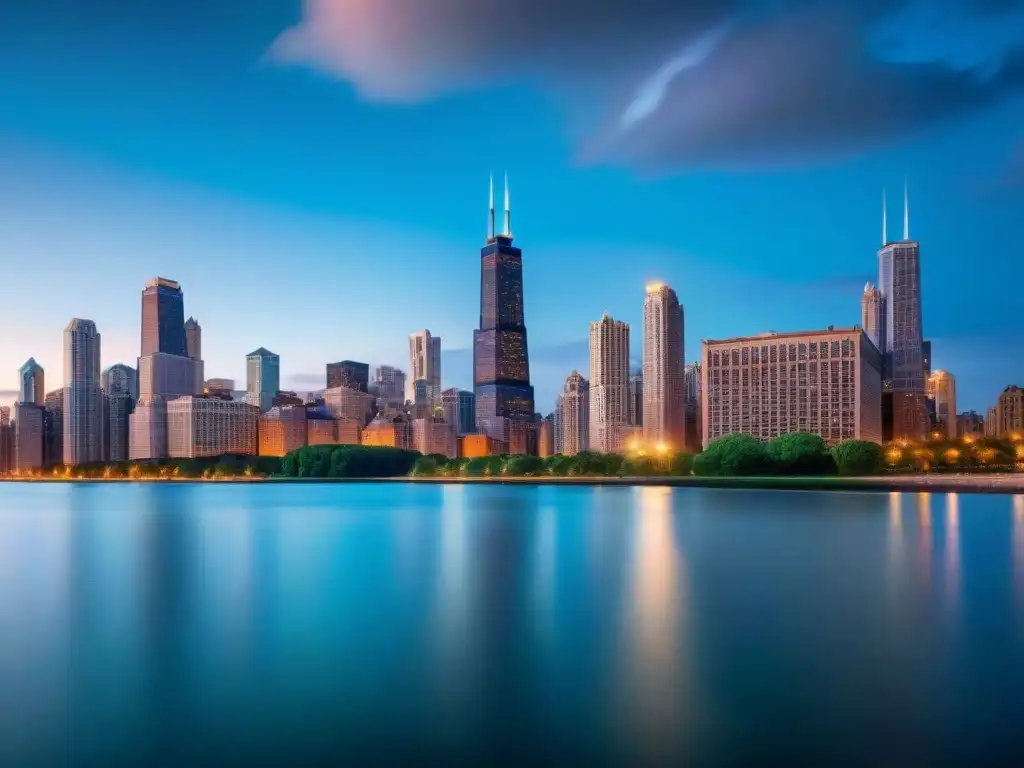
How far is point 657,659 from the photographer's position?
70.5ft

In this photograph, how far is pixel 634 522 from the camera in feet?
220

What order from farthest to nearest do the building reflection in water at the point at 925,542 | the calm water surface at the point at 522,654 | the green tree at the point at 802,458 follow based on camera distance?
the green tree at the point at 802,458 < the building reflection in water at the point at 925,542 < the calm water surface at the point at 522,654

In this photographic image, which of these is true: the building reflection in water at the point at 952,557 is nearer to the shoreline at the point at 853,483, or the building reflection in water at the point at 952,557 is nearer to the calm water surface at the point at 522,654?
the calm water surface at the point at 522,654

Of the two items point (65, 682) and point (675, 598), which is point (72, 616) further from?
point (675, 598)

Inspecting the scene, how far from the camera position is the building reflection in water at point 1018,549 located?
3338 centimetres

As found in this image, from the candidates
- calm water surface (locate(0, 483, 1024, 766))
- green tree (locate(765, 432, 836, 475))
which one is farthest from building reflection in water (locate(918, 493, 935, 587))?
green tree (locate(765, 432, 836, 475))

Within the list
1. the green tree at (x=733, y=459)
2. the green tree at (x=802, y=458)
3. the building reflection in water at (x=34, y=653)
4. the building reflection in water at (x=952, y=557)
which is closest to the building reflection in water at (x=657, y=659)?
the building reflection in water at (x=952, y=557)

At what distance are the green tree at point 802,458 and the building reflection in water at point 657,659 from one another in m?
97.4

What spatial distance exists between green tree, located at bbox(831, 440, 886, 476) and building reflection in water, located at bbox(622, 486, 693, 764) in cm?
9793

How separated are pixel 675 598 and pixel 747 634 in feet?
21.1

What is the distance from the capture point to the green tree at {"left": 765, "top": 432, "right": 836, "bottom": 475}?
131500 millimetres

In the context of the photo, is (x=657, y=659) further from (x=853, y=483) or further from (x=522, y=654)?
(x=853, y=483)

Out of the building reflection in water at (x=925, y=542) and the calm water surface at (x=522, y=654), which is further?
the building reflection in water at (x=925, y=542)

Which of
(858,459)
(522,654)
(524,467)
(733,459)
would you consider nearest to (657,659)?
(522,654)
